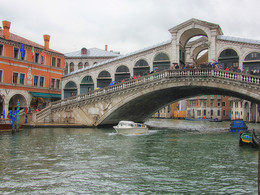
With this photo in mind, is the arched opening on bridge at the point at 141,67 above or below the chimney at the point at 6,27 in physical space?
below

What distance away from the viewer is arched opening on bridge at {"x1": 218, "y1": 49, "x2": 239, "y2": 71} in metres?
28.8

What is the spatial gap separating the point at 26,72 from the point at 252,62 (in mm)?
24832

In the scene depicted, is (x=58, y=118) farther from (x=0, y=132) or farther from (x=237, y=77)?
(x=237, y=77)

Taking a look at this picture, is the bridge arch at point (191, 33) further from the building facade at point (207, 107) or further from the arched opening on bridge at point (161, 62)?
the building facade at point (207, 107)

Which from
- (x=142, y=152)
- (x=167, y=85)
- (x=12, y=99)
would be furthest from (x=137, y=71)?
(x=142, y=152)

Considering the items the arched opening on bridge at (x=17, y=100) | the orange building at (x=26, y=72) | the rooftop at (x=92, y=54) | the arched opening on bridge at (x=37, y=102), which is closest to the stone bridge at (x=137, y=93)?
the orange building at (x=26, y=72)

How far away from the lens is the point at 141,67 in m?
33.0

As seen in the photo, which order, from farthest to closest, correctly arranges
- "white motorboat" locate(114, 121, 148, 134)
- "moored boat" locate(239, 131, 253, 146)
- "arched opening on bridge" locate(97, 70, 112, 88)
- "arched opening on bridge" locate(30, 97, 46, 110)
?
1. "arched opening on bridge" locate(30, 97, 46, 110)
2. "arched opening on bridge" locate(97, 70, 112, 88)
3. "white motorboat" locate(114, 121, 148, 134)
4. "moored boat" locate(239, 131, 253, 146)

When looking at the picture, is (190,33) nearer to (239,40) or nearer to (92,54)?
(239,40)

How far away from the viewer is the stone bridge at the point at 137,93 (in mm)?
24594

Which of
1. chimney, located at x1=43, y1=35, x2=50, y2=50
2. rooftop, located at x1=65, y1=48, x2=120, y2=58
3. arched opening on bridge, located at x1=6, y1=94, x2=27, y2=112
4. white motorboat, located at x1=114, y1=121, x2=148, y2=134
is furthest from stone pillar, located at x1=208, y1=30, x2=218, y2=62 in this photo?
rooftop, located at x1=65, y1=48, x2=120, y2=58

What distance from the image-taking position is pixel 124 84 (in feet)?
94.7

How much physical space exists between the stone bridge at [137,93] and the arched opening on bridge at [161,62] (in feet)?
10.5

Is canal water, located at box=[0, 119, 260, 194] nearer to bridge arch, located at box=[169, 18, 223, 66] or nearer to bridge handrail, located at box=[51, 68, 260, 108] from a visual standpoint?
bridge handrail, located at box=[51, 68, 260, 108]
